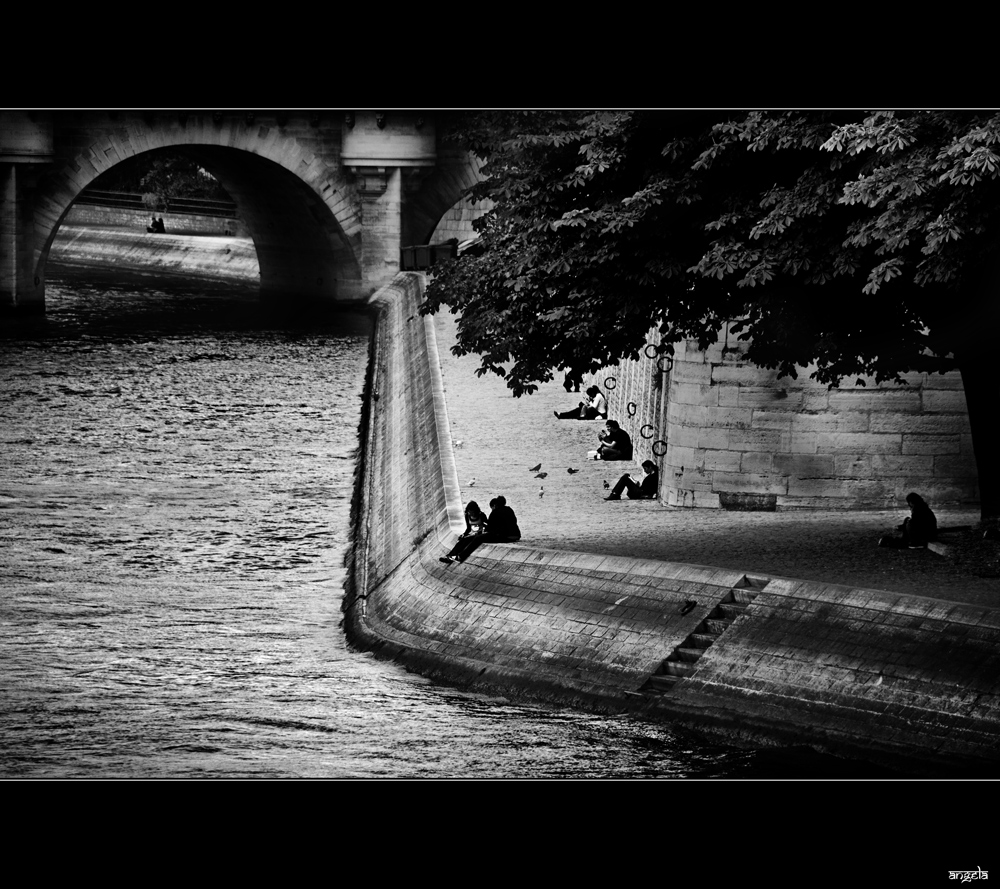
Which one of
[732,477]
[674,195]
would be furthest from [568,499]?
[674,195]

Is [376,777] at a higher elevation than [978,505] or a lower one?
lower

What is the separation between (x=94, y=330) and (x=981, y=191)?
43.4m

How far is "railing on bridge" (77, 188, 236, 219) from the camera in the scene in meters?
83.8

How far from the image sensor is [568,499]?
1133 inches

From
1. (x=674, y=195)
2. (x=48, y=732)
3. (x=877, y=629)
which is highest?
(x=674, y=195)

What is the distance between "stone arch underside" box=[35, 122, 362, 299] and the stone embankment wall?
3825 centimetres

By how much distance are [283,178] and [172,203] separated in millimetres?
18939

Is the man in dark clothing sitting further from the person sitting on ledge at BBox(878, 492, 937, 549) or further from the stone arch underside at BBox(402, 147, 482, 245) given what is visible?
the stone arch underside at BBox(402, 147, 482, 245)

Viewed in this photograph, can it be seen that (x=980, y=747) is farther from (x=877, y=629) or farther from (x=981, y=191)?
(x=981, y=191)

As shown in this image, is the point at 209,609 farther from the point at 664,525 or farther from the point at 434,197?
the point at 434,197

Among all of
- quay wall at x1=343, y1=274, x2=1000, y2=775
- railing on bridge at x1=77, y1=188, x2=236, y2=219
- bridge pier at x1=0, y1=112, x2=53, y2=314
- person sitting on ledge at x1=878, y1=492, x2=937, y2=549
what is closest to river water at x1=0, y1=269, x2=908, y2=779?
quay wall at x1=343, y1=274, x2=1000, y2=775

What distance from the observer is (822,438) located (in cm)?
2784

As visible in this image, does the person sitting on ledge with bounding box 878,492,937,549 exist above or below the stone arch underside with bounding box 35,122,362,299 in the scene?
below

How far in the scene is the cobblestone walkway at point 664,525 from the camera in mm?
23141
